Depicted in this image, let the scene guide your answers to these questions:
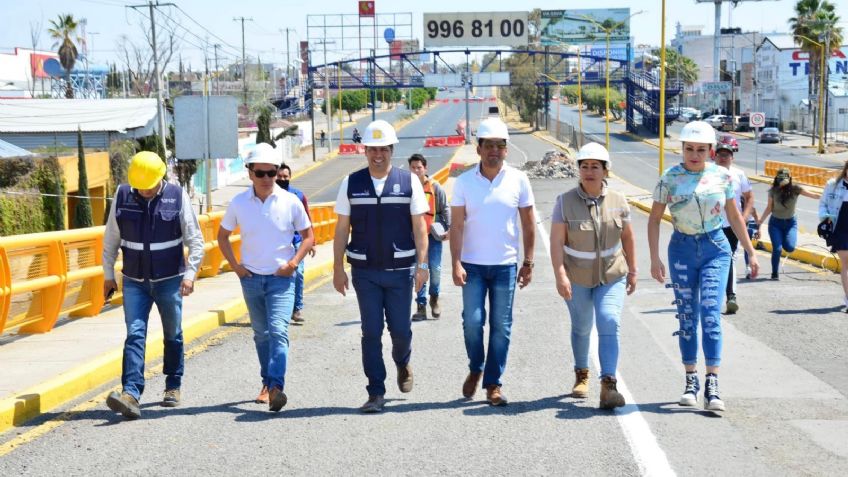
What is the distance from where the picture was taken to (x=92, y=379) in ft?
27.4

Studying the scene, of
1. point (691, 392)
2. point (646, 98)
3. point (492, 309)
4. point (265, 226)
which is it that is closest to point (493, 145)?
point (492, 309)

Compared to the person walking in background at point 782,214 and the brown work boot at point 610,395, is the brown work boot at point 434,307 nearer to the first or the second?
the brown work boot at point 610,395

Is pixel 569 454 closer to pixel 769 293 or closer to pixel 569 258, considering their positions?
pixel 569 258

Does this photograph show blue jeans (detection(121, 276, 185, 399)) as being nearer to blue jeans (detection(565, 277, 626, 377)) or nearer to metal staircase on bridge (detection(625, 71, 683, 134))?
blue jeans (detection(565, 277, 626, 377))

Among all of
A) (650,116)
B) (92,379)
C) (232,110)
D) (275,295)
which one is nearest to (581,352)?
(275,295)

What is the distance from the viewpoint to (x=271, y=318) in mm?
7438

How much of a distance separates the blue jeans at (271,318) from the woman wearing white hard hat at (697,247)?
2466mm

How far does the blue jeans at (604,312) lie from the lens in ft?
23.8

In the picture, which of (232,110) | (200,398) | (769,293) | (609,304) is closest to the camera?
(609,304)

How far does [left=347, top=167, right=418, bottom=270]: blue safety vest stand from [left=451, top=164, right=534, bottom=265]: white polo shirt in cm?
41

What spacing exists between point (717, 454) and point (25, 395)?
446cm

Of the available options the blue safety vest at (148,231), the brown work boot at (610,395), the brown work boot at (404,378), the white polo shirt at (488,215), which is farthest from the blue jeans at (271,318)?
the brown work boot at (610,395)

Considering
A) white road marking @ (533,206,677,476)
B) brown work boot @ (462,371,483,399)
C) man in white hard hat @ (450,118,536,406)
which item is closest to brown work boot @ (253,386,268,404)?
brown work boot @ (462,371,483,399)

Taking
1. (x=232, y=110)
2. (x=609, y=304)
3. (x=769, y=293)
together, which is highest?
(x=232, y=110)
